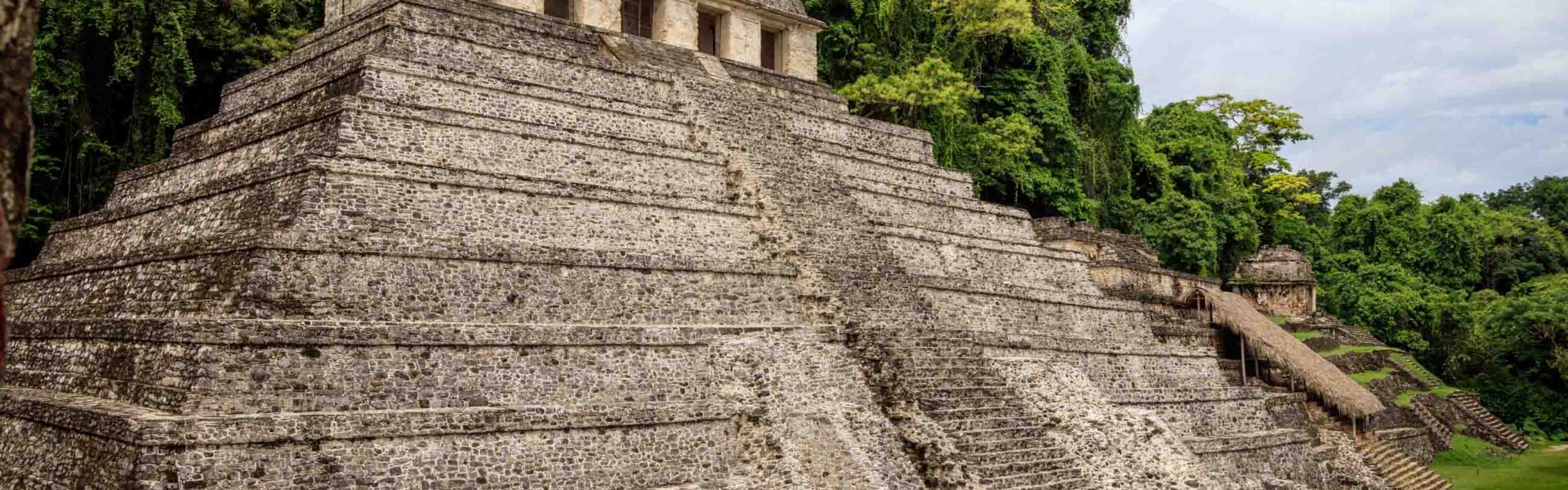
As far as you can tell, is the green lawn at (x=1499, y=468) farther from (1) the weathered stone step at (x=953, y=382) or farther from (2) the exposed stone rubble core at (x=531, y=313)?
(1) the weathered stone step at (x=953, y=382)

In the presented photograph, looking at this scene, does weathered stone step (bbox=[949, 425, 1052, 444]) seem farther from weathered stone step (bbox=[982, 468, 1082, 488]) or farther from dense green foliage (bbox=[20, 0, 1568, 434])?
dense green foliage (bbox=[20, 0, 1568, 434])

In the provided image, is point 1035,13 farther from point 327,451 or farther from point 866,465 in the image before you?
point 327,451

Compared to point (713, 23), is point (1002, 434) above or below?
below

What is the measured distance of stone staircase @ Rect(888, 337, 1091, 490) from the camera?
14062 mm

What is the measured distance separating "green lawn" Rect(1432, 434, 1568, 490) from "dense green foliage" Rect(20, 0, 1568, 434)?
331 cm

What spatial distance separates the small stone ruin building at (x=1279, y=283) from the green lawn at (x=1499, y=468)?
18.0 ft

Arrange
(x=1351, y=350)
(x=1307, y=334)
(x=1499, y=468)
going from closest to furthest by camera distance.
→ (x=1499, y=468) < (x=1307, y=334) < (x=1351, y=350)

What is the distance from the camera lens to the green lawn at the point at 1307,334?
111ft

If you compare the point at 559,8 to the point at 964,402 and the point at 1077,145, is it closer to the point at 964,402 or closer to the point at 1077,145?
the point at 964,402

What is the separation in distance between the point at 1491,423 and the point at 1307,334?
263 inches

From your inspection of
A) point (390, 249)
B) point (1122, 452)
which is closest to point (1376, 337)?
point (1122, 452)

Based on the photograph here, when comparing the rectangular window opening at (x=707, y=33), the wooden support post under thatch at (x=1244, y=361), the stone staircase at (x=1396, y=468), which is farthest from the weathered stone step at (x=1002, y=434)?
the stone staircase at (x=1396, y=468)

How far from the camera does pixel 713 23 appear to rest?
22516mm

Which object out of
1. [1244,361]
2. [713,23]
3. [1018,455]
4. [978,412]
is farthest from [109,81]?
[1244,361]
